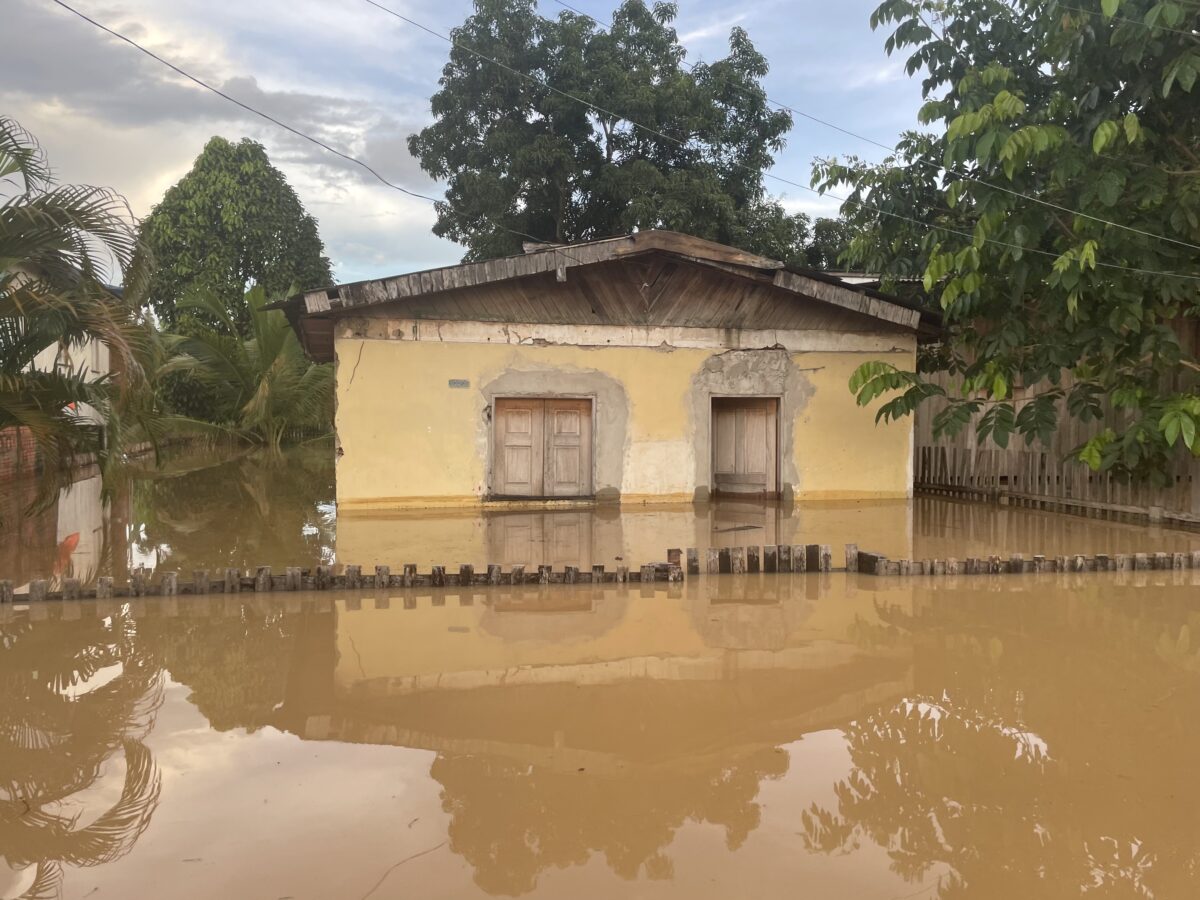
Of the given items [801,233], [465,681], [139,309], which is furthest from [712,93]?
[465,681]

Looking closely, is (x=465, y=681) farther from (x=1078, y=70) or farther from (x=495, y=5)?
(x=495, y=5)

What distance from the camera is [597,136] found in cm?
2245

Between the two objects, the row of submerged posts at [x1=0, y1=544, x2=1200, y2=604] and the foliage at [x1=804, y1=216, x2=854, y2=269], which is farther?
the foliage at [x1=804, y1=216, x2=854, y2=269]

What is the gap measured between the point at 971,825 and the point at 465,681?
2346mm

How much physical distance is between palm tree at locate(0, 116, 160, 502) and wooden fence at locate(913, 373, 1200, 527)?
8.93 metres

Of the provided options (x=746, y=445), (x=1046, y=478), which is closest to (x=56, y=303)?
(x=746, y=445)

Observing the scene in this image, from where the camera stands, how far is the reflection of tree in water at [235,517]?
8.13 meters

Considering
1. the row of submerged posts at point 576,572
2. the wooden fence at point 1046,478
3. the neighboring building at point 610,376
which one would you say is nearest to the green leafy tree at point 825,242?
the wooden fence at point 1046,478

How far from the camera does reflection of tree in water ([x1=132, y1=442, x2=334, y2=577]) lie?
8.13 meters

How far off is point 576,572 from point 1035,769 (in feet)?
11.6

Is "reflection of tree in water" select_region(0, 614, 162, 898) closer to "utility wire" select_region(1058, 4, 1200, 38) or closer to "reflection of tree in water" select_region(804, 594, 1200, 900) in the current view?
"reflection of tree in water" select_region(804, 594, 1200, 900)

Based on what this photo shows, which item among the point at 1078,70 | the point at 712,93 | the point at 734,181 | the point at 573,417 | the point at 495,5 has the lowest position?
the point at 573,417

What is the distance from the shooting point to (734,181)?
22.9 meters

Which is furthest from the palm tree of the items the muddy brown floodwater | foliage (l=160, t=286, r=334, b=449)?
foliage (l=160, t=286, r=334, b=449)
